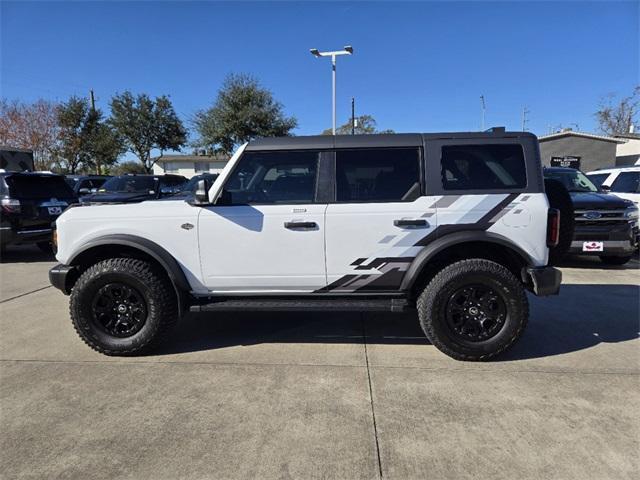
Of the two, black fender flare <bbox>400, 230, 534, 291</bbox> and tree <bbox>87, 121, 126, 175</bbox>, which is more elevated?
tree <bbox>87, 121, 126, 175</bbox>

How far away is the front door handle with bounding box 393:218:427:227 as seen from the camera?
3471mm

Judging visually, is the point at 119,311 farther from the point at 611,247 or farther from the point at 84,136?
the point at 84,136

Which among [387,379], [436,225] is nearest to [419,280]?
[436,225]

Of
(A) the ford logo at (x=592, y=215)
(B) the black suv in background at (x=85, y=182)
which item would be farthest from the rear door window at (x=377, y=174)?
(B) the black suv in background at (x=85, y=182)

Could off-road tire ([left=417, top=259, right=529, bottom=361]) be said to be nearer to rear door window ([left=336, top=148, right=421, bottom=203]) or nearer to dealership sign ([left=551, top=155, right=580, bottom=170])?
rear door window ([left=336, top=148, right=421, bottom=203])

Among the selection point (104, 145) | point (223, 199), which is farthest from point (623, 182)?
point (104, 145)

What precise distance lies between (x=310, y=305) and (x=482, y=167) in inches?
73.8

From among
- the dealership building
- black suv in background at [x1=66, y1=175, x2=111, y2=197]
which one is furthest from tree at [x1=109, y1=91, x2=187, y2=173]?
the dealership building

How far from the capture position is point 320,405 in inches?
115

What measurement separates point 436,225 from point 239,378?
2011 millimetres

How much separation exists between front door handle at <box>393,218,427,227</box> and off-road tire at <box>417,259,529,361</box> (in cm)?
44

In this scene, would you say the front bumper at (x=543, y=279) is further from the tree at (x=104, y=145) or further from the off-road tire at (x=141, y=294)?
the tree at (x=104, y=145)

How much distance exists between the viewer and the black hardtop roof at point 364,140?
3.58 metres

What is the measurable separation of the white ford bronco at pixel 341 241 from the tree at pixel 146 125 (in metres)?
28.2
